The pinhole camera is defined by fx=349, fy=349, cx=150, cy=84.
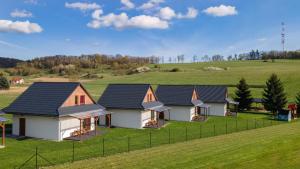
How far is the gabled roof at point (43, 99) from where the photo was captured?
1364 inches

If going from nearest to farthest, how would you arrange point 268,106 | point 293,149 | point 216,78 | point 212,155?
1. point 212,155
2. point 293,149
3. point 268,106
4. point 216,78

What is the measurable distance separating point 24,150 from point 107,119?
16991 millimetres

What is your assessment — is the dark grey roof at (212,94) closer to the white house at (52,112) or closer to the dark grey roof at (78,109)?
the dark grey roof at (78,109)

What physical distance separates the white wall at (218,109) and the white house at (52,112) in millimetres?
25914

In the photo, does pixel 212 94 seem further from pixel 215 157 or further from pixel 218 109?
pixel 215 157

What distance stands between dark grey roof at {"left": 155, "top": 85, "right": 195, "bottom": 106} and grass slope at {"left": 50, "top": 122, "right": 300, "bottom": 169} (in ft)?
78.8

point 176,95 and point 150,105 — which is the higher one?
point 176,95

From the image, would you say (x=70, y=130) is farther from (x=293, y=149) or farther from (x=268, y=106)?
(x=268, y=106)

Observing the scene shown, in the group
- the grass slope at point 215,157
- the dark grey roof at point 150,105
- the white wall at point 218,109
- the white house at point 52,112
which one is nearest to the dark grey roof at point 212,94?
the white wall at point 218,109

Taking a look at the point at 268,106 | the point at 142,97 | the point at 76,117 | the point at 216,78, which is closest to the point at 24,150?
the point at 76,117

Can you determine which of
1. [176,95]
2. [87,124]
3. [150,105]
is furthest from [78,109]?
[176,95]

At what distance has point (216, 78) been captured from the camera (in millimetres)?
114500

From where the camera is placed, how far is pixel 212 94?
60938 mm

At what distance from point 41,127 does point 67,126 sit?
8.20 ft
